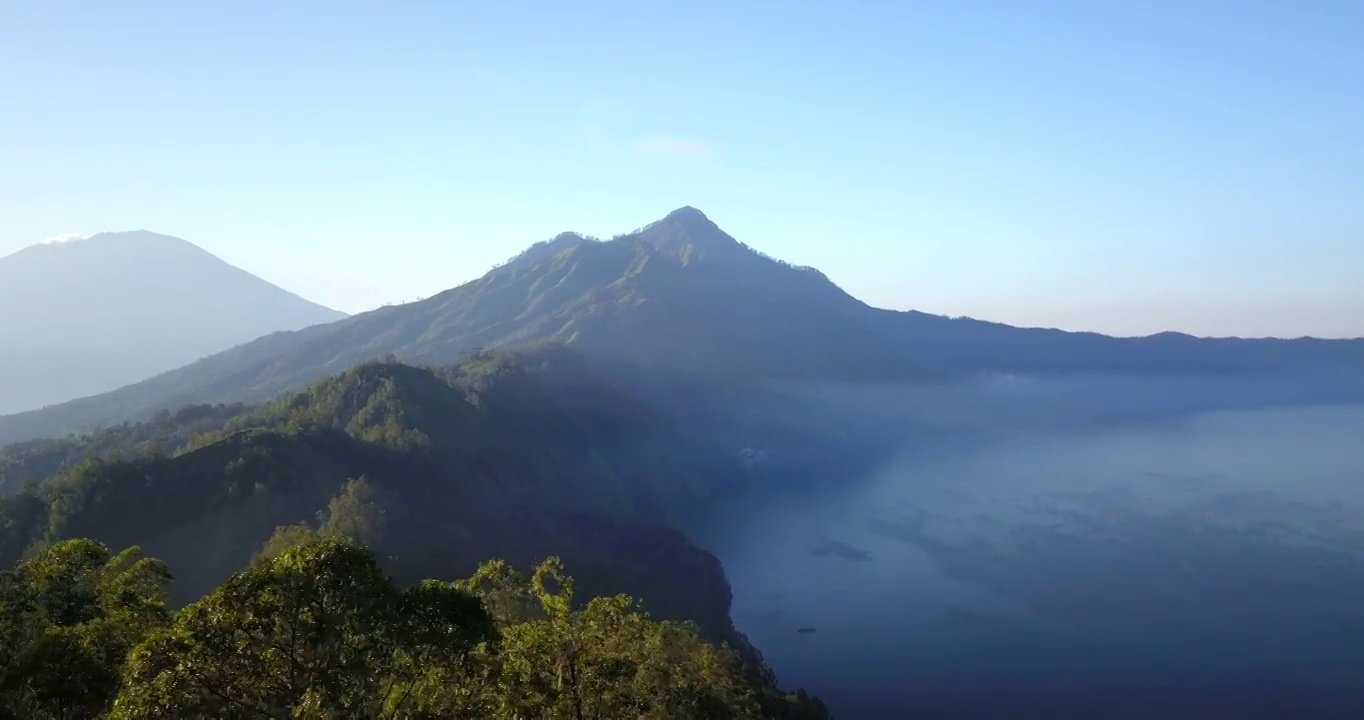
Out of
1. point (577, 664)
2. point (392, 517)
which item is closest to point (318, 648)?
point (577, 664)

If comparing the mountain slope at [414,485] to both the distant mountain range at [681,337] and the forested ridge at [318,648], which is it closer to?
the forested ridge at [318,648]

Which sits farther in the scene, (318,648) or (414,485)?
(414,485)

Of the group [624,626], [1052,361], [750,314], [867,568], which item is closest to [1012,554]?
[867,568]

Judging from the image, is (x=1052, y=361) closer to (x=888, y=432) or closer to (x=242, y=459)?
(x=888, y=432)

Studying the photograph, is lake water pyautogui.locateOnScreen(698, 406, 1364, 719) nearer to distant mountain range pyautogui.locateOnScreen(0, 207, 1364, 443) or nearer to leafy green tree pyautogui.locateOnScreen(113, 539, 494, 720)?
leafy green tree pyautogui.locateOnScreen(113, 539, 494, 720)

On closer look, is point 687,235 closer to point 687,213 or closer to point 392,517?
point 687,213

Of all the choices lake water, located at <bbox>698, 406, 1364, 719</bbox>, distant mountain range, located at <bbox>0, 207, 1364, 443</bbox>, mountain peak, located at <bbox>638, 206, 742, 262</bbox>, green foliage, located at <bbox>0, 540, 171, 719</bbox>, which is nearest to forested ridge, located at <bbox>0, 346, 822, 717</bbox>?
green foliage, located at <bbox>0, 540, 171, 719</bbox>
